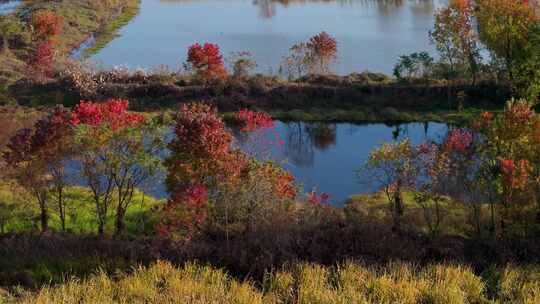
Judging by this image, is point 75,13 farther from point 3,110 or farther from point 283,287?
point 283,287

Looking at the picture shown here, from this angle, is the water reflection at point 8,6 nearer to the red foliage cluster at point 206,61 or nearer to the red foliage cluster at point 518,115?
the red foliage cluster at point 206,61

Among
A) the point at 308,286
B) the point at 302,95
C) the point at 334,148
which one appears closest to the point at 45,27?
the point at 302,95

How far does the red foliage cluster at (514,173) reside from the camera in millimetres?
16531

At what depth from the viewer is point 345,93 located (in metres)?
38.0

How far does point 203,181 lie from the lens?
1708 centimetres

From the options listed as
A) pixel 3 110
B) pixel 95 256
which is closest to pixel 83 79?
pixel 3 110

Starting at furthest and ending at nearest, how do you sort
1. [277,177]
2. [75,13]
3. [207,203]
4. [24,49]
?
[75,13], [24,49], [277,177], [207,203]

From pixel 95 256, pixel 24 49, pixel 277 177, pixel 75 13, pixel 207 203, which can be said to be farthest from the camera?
pixel 75 13

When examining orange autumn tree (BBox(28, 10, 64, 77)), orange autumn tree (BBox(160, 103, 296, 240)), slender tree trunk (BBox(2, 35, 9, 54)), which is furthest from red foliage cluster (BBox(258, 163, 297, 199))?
slender tree trunk (BBox(2, 35, 9, 54))

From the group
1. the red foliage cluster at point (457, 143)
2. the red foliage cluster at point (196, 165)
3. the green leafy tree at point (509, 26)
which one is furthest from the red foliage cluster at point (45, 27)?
the red foliage cluster at point (457, 143)

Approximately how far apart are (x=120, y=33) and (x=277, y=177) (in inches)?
1860

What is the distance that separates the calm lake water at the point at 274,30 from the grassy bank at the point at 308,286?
32.0m

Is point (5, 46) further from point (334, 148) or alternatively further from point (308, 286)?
point (308, 286)

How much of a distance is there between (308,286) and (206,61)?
28142 mm
